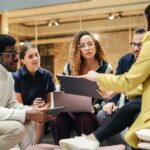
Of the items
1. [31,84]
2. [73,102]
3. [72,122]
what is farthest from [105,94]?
[31,84]

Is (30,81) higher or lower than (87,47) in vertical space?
lower

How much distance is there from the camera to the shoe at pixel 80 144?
2.32m

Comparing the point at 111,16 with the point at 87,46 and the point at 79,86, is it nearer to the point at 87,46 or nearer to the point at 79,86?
the point at 87,46

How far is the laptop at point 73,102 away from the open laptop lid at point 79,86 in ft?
0.71

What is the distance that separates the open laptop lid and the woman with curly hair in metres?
0.31

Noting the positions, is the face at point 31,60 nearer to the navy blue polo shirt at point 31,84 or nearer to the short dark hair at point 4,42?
the navy blue polo shirt at point 31,84

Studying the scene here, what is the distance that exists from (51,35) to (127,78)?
4451 mm

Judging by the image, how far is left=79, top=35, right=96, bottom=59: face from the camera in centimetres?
315

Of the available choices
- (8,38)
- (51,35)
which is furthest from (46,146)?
(51,35)

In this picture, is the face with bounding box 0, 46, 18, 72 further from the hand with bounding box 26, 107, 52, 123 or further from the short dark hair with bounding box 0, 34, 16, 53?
the hand with bounding box 26, 107, 52, 123

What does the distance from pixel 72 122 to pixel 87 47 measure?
676 millimetres

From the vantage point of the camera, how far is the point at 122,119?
232 centimetres

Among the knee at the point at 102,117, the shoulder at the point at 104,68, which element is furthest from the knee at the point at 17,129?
the shoulder at the point at 104,68

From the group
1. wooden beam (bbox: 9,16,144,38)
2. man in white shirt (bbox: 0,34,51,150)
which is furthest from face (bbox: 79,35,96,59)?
wooden beam (bbox: 9,16,144,38)
